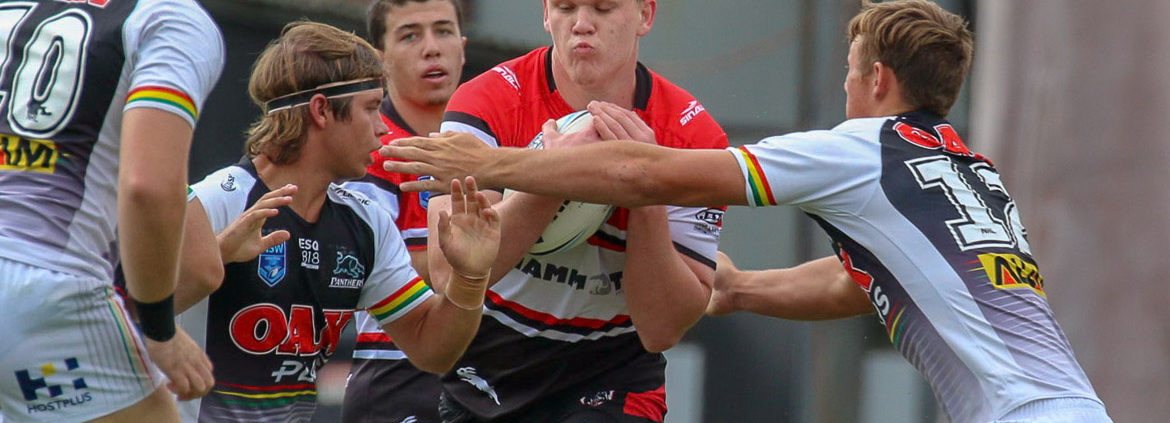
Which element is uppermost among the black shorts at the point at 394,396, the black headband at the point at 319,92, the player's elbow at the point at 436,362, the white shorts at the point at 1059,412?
the black headband at the point at 319,92

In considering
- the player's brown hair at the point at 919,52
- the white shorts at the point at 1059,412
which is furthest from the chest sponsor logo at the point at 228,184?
the white shorts at the point at 1059,412

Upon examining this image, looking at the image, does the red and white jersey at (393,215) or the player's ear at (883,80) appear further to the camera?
the red and white jersey at (393,215)

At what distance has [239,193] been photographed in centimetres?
399

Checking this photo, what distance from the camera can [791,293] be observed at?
5.22 m

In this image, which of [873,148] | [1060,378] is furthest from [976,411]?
[873,148]

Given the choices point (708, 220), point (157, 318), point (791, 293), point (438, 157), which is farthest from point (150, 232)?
point (791, 293)

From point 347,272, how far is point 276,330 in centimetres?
29

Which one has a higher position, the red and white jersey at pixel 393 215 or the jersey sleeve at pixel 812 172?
the jersey sleeve at pixel 812 172

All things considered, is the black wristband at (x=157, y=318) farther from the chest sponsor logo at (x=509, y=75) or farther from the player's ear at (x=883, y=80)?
the player's ear at (x=883, y=80)

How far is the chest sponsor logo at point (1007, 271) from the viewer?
3727 millimetres

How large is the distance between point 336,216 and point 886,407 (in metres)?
4.12

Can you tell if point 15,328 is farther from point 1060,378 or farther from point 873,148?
point 1060,378

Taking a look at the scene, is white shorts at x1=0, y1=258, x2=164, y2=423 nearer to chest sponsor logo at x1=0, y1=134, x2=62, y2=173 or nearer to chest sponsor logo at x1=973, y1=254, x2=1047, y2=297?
chest sponsor logo at x1=0, y1=134, x2=62, y2=173

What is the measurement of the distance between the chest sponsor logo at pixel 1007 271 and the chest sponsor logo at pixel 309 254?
1955 mm
